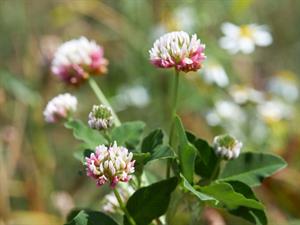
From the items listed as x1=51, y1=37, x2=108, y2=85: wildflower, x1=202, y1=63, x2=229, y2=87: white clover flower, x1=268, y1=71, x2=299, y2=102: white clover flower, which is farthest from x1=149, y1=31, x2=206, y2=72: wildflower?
x1=268, y1=71, x2=299, y2=102: white clover flower

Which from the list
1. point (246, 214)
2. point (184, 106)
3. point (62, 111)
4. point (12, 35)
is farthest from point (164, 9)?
point (246, 214)

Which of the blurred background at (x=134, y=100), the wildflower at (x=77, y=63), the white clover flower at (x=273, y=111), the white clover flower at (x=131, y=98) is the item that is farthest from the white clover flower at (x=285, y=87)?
the wildflower at (x=77, y=63)

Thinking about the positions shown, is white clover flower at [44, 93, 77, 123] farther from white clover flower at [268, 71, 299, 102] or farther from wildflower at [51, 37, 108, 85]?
white clover flower at [268, 71, 299, 102]

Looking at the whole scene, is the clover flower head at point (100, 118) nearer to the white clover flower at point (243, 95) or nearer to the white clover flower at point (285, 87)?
the white clover flower at point (243, 95)

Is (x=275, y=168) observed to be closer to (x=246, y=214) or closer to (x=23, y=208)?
(x=246, y=214)

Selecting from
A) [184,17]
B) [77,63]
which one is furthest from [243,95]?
[77,63]

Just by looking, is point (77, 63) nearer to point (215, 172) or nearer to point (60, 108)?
point (60, 108)

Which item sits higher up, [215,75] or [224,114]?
[215,75]
